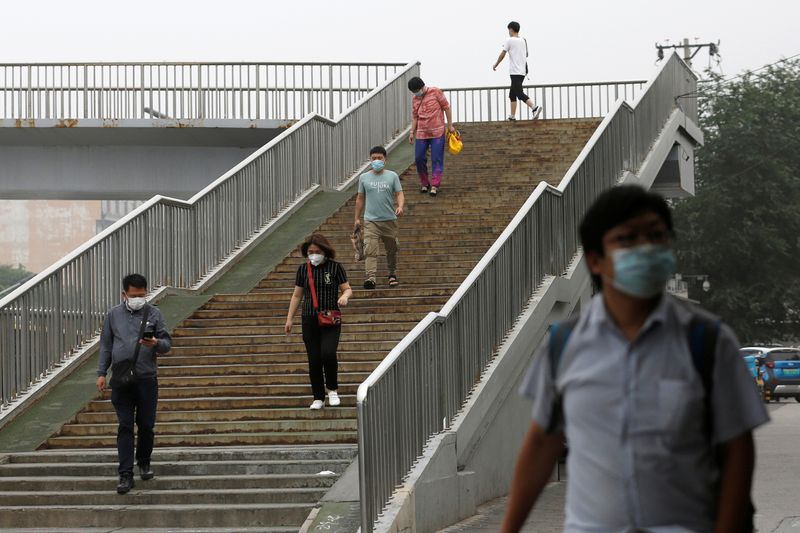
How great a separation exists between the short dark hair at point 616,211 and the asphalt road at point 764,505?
4.14 metres

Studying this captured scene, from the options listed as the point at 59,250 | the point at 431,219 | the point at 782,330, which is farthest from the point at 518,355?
the point at 59,250

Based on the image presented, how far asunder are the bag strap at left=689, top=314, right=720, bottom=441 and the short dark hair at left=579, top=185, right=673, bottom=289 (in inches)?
11.8

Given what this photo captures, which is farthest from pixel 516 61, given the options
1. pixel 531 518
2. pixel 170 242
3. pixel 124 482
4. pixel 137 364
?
pixel 124 482

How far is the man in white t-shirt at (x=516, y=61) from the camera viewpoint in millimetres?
24734

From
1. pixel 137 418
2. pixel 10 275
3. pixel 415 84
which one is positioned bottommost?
pixel 137 418

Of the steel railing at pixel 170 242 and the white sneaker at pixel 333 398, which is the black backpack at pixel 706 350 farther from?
the steel railing at pixel 170 242

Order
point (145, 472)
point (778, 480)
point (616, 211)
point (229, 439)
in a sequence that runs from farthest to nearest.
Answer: point (778, 480) → point (229, 439) → point (145, 472) → point (616, 211)

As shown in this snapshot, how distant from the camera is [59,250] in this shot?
155 m

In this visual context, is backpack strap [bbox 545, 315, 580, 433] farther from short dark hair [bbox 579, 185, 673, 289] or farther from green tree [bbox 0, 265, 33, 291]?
green tree [bbox 0, 265, 33, 291]

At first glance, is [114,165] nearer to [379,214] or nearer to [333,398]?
[379,214]

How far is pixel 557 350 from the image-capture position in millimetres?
3801

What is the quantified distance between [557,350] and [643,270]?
0.37 meters

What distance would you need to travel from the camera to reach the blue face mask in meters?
3.54

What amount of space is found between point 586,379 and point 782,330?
53.1m
